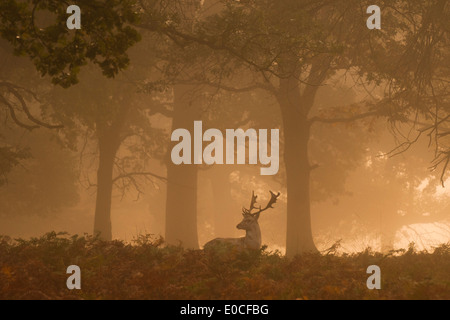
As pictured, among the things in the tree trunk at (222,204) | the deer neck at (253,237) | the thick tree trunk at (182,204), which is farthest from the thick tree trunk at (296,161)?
the tree trunk at (222,204)

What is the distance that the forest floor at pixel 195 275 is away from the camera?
6.80m

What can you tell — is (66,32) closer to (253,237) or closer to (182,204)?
(253,237)

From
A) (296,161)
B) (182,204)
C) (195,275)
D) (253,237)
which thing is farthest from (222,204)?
(195,275)

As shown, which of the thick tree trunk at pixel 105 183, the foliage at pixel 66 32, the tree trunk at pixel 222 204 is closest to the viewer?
the foliage at pixel 66 32

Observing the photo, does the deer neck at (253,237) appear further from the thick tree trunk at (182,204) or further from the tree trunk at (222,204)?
the tree trunk at (222,204)

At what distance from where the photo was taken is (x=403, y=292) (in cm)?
692

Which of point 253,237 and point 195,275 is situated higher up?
point 253,237

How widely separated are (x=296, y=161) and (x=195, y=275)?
9.38 meters

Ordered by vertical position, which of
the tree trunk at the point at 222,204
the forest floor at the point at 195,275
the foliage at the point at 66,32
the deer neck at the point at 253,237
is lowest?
the forest floor at the point at 195,275

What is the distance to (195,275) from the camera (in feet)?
25.1

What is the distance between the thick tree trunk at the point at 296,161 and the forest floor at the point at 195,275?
6.38 meters

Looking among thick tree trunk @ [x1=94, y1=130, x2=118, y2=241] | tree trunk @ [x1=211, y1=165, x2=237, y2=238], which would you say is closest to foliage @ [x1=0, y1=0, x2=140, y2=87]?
thick tree trunk @ [x1=94, y1=130, x2=118, y2=241]
